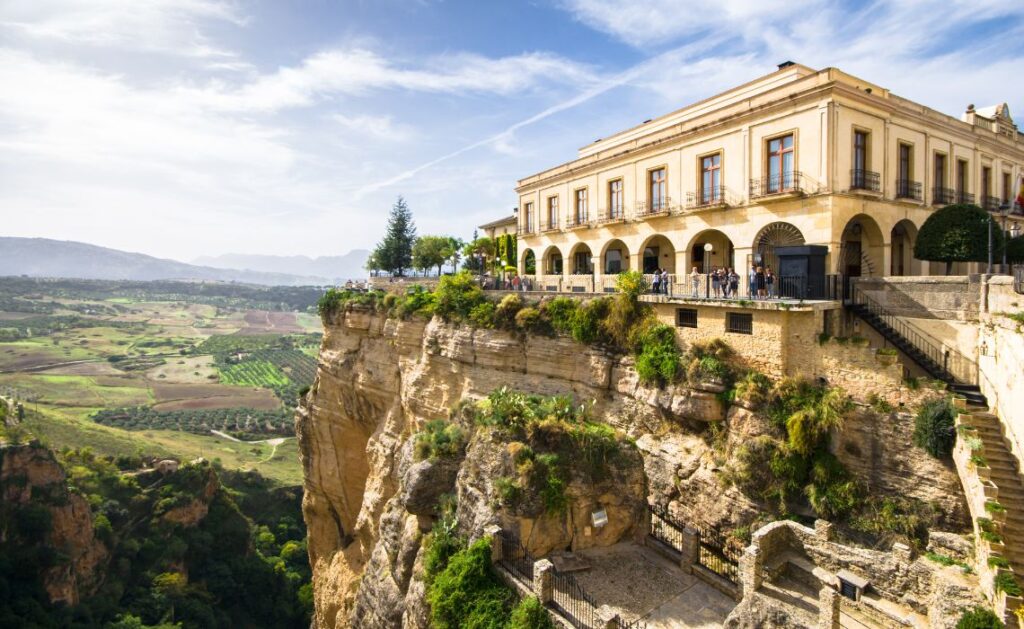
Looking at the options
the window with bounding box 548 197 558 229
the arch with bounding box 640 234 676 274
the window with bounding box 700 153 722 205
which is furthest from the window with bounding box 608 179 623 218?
the window with bounding box 700 153 722 205

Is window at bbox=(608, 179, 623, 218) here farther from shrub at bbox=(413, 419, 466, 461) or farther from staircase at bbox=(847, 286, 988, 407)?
shrub at bbox=(413, 419, 466, 461)

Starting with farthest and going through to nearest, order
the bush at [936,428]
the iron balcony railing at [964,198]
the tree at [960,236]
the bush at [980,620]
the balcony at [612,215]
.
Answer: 1. the balcony at [612,215]
2. the iron balcony railing at [964,198]
3. the tree at [960,236]
4. the bush at [936,428]
5. the bush at [980,620]

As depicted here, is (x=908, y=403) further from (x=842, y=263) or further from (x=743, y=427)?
(x=842, y=263)

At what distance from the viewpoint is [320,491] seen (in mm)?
35344

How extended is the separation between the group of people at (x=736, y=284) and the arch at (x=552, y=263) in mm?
13556

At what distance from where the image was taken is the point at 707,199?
74.6 feet

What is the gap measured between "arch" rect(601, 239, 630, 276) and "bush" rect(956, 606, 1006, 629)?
20.8 meters

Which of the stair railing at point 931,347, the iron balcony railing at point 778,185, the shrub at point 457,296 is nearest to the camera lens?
the stair railing at point 931,347

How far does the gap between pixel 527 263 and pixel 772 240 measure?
17.4 m

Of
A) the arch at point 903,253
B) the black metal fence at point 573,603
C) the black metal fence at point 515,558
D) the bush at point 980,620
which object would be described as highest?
the arch at point 903,253

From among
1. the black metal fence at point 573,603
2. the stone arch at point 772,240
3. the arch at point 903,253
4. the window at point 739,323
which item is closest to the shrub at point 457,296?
the window at point 739,323

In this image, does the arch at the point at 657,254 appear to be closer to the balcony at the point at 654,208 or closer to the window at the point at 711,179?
the balcony at the point at 654,208

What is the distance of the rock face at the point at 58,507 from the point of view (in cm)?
4097

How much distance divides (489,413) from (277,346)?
200 meters
